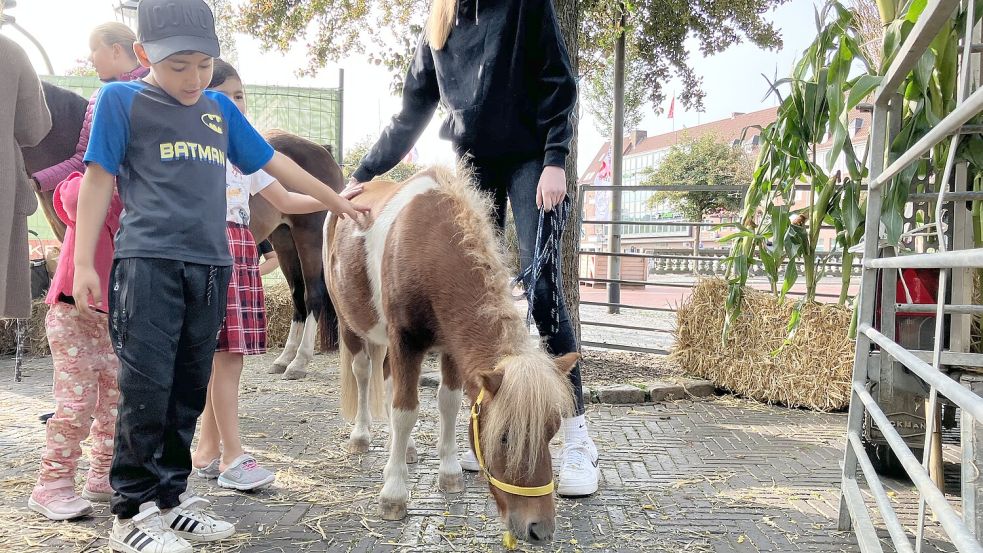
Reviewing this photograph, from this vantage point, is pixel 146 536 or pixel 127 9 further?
pixel 127 9

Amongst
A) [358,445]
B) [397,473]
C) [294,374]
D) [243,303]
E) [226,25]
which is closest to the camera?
[397,473]

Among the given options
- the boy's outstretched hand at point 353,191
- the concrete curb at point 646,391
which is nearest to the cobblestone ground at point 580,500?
the concrete curb at point 646,391

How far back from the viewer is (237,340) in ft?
10.9

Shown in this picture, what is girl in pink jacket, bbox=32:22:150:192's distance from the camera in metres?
3.31

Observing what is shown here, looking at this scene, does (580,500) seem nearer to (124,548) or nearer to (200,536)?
(200,536)

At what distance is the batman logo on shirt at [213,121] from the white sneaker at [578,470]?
229cm

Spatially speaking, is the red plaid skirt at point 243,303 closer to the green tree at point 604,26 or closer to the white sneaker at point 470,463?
the white sneaker at point 470,463

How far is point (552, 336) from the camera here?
3426mm

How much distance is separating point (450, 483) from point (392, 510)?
44 centimetres

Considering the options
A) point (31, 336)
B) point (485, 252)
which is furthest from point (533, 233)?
point (31, 336)

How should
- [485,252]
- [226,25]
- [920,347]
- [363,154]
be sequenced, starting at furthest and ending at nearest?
[363,154] → [226,25] → [920,347] → [485,252]

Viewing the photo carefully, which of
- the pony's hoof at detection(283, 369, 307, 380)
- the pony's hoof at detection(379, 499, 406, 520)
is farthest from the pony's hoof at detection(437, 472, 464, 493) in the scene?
the pony's hoof at detection(283, 369, 307, 380)

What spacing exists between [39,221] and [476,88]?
8.41m

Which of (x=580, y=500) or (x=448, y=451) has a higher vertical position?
(x=448, y=451)
